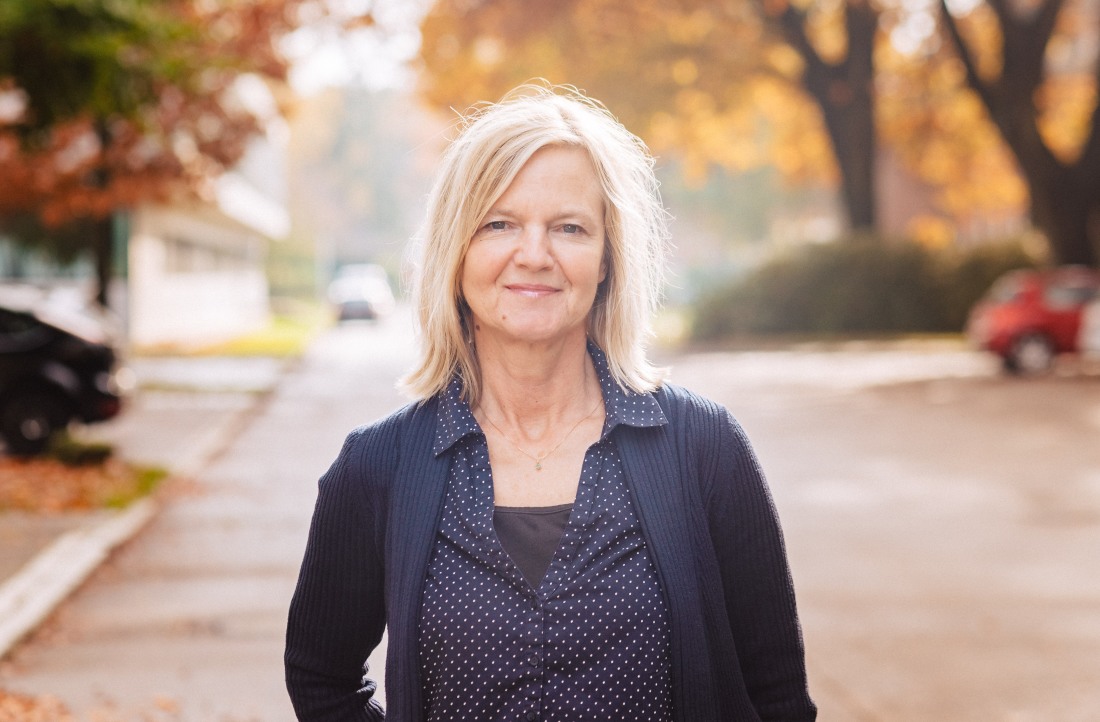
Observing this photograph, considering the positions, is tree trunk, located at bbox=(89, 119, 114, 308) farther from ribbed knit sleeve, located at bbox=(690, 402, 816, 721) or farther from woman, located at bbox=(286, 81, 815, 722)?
ribbed knit sleeve, located at bbox=(690, 402, 816, 721)

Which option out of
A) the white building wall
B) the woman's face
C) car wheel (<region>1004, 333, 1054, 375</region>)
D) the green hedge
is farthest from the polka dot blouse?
the green hedge

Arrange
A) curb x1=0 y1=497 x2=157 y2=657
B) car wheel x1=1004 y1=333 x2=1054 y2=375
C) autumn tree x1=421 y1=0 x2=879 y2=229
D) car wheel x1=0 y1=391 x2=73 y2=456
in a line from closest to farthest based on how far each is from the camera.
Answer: curb x1=0 y1=497 x2=157 y2=657 < car wheel x1=0 y1=391 x2=73 y2=456 < car wheel x1=1004 y1=333 x2=1054 y2=375 < autumn tree x1=421 y1=0 x2=879 y2=229

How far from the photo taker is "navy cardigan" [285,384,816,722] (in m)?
2.41

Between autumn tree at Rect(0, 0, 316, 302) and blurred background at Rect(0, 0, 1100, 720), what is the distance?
40 millimetres

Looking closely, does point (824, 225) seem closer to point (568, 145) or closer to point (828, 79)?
point (828, 79)

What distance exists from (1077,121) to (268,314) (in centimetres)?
3887

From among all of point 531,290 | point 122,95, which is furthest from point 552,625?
point 122,95

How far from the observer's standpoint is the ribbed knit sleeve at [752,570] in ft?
8.18

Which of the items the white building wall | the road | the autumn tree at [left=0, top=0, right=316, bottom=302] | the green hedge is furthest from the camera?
the white building wall

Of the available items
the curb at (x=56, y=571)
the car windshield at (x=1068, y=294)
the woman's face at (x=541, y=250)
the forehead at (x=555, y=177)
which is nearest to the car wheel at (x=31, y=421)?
the curb at (x=56, y=571)

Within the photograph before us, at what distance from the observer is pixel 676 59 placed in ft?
108

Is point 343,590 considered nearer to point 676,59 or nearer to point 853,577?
point 853,577

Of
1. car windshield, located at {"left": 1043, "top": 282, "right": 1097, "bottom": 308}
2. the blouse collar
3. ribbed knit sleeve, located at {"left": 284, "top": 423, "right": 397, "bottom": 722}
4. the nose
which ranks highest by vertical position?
the nose

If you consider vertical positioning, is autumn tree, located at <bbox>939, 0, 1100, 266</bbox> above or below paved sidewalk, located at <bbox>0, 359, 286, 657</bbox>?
above
